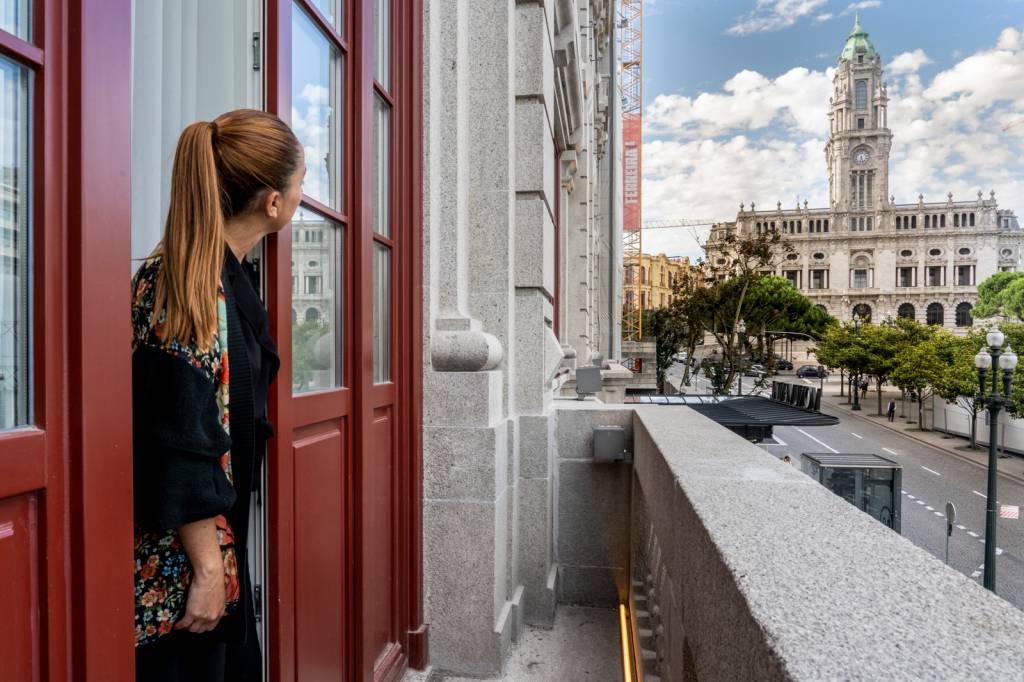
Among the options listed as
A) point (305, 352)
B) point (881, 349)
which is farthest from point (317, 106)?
point (881, 349)

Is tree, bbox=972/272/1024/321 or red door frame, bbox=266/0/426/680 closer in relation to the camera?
red door frame, bbox=266/0/426/680

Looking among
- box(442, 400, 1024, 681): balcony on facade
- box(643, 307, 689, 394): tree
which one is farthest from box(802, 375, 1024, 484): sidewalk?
box(442, 400, 1024, 681): balcony on facade

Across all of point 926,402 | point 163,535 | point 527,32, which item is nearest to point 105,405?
point 163,535

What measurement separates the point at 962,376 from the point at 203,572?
4202cm

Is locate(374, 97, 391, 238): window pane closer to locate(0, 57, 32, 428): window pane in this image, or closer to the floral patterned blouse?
the floral patterned blouse

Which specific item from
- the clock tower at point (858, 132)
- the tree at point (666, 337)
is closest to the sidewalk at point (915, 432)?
the tree at point (666, 337)

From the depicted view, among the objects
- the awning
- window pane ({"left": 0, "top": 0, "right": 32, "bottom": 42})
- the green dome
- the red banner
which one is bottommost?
the awning

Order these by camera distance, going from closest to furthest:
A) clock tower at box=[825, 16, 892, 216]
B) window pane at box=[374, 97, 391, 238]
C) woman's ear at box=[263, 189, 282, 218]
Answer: woman's ear at box=[263, 189, 282, 218] → window pane at box=[374, 97, 391, 238] → clock tower at box=[825, 16, 892, 216]

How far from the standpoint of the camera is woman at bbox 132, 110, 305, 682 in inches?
63.2

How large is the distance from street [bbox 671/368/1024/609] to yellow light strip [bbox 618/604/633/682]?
932 centimetres

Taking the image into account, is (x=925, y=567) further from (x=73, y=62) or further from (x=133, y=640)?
(x=73, y=62)

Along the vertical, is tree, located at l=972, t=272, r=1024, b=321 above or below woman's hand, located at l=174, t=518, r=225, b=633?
above

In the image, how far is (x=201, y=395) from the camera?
1614 millimetres

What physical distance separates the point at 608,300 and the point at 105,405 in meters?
21.6
